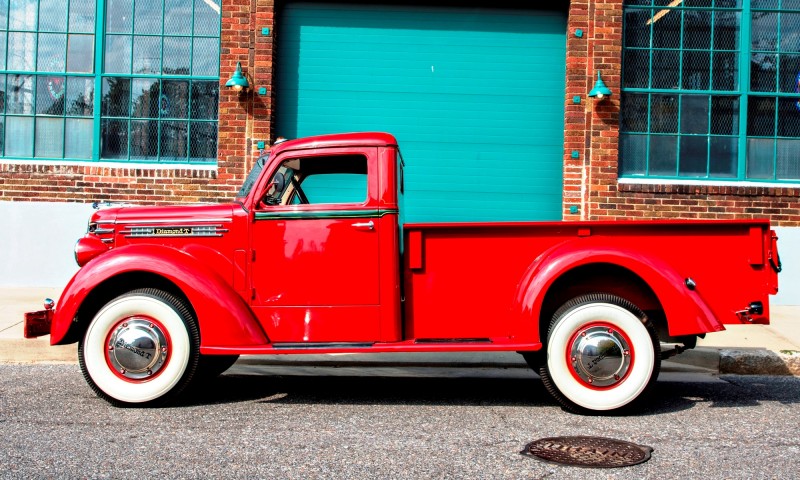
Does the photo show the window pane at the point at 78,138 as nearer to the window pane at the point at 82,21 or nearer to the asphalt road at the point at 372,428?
the window pane at the point at 82,21

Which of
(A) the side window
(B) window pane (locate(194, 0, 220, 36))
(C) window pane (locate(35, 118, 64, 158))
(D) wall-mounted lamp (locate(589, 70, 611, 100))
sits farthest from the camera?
(C) window pane (locate(35, 118, 64, 158))

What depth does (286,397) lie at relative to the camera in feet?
20.6

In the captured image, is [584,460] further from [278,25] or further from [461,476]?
A: [278,25]

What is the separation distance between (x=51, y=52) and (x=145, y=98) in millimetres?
1438

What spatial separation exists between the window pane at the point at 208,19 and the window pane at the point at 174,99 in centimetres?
74

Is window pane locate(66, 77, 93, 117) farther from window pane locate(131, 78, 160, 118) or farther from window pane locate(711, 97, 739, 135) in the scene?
window pane locate(711, 97, 739, 135)

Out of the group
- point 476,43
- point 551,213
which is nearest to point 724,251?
point 551,213

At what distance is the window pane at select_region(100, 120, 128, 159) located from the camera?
1137 centimetres

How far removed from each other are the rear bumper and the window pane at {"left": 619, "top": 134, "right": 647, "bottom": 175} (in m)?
7.69

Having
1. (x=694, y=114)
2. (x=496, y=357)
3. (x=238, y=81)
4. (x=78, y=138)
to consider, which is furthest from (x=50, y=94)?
(x=694, y=114)

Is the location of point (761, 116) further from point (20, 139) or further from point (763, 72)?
point (20, 139)

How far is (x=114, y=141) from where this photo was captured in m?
11.4

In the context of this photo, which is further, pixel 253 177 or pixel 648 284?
pixel 253 177

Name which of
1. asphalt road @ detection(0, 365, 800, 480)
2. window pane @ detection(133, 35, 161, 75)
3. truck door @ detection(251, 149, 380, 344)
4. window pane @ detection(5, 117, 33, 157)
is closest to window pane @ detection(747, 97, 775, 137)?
asphalt road @ detection(0, 365, 800, 480)
